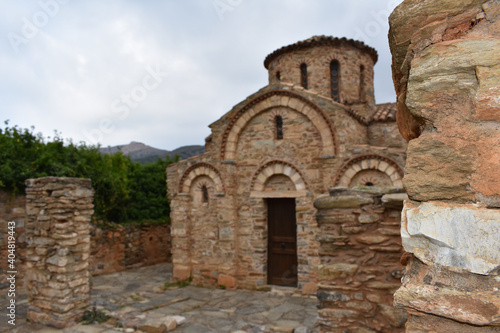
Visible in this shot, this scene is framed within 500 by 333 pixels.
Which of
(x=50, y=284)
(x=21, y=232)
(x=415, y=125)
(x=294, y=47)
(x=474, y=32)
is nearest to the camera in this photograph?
(x=474, y=32)

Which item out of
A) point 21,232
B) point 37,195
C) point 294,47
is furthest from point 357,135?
point 21,232

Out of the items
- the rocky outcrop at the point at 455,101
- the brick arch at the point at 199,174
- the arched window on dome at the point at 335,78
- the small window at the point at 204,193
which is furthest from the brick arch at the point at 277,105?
the rocky outcrop at the point at 455,101

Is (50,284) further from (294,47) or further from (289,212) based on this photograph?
(294,47)

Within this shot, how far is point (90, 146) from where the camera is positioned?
38.7 feet

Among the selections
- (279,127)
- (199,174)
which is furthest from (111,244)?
(279,127)

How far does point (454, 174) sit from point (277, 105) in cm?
755

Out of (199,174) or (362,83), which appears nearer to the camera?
(199,174)

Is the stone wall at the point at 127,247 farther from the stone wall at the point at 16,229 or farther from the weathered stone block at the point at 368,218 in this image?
the weathered stone block at the point at 368,218

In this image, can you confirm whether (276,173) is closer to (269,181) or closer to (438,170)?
(269,181)

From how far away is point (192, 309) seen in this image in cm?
683

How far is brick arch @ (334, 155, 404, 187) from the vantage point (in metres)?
7.13

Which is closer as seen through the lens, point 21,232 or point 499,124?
point 499,124

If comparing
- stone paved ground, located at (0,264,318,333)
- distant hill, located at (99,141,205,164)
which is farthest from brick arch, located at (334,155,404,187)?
distant hill, located at (99,141,205,164)

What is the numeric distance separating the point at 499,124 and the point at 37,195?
6518 millimetres
